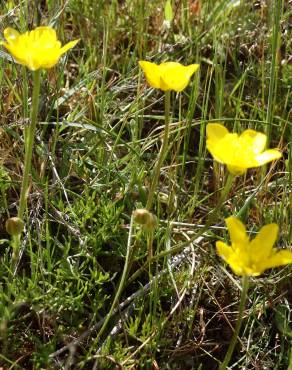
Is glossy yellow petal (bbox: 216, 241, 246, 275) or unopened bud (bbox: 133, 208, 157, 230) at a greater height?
unopened bud (bbox: 133, 208, 157, 230)

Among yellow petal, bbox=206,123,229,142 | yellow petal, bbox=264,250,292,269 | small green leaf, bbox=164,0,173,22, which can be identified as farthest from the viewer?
small green leaf, bbox=164,0,173,22

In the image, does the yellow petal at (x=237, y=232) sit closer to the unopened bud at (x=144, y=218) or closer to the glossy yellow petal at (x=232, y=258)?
the glossy yellow petal at (x=232, y=258)

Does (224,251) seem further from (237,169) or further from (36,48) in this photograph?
(36,48)

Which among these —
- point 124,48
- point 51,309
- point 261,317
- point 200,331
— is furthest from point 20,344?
point 124,48

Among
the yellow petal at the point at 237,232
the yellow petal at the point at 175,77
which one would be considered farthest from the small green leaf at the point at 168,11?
the yellow petal at the point at 237,232

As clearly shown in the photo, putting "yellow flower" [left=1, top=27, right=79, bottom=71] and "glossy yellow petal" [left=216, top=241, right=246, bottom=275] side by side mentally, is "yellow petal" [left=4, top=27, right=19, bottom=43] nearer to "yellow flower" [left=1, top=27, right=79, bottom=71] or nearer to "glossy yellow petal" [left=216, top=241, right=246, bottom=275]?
"yellow flower" [left=1, top=27, right=79, bottom=71]

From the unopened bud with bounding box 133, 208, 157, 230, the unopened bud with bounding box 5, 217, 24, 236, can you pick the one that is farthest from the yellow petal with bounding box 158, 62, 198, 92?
the unopened bud with bounding box 5, 217, 24, 236
